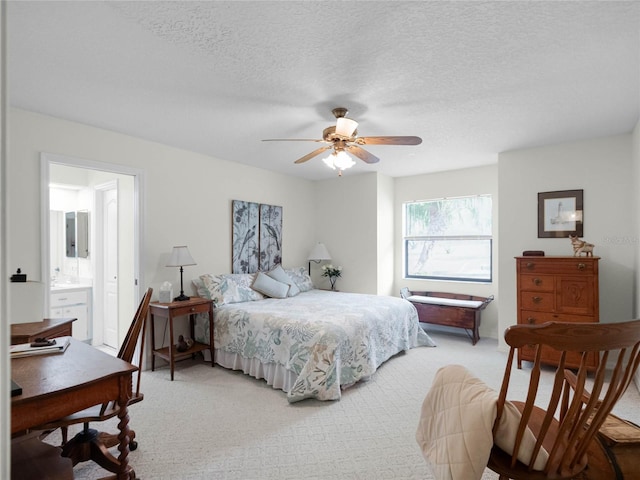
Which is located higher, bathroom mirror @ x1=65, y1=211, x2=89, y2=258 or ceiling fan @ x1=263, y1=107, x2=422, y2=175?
ceiling fan @ x1=263, y1=107, x2=422, y2=175

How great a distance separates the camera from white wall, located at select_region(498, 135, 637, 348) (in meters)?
3.63

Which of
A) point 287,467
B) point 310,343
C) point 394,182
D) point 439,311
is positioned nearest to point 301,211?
point 394,182

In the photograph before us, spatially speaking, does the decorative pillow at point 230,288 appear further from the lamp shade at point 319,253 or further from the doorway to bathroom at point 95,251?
the lamp shade at point 319,253

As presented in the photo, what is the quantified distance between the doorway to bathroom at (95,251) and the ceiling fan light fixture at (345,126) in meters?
2.43

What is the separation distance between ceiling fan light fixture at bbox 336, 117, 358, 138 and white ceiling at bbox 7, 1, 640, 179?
0.21 m

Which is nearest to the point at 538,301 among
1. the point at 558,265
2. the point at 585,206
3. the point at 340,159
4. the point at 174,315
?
the point at 558,265

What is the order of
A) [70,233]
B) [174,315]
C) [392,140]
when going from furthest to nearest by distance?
[70,233], [174,315], [392,140]

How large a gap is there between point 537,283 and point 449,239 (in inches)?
73.0

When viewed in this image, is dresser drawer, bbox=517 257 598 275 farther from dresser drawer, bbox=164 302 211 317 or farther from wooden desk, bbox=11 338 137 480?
wooden desk, bbox=11 338 137 480

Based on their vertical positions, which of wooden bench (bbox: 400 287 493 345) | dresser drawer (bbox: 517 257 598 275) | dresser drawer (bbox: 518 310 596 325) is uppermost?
dresser drawer (bbox: 517 257 598 275)

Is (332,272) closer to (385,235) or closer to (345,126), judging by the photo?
(385,235)

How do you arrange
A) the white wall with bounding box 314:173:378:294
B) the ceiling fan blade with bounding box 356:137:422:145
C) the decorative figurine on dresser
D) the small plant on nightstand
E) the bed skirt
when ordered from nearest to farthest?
the ceiling fan blade with bounding box 356:137:422:145 → the bed skirt → the decorative figurine on dresser → the white wall with bounding box 314:173:378:294 → the small plant on nightstand

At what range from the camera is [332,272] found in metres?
5.60

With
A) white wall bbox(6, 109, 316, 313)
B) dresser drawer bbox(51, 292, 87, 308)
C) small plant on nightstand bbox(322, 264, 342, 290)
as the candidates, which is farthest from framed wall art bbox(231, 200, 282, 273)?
dresser drawer bbox(51, 292, 87, 308)
